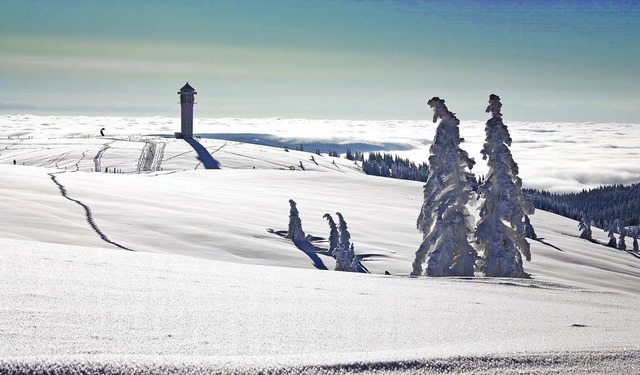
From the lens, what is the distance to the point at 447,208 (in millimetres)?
29219

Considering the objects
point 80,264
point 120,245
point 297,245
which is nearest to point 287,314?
point 80,264

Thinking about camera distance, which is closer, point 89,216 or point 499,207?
point 89,216

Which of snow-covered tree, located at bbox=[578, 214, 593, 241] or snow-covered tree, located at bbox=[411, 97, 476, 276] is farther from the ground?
snow-covered tree, located at bbox=[411, 97, 476, 276]

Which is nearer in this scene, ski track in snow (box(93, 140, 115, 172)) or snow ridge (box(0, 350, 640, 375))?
snow ridge (box(0, 350, 640, 375))

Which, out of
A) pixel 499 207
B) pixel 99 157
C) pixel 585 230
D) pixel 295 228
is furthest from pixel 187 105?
pixel 499 207

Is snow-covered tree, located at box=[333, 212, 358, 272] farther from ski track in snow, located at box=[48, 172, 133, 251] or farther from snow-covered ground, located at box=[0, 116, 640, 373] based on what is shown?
snow-covered ground, located at box=[0, 116, 640, 373]

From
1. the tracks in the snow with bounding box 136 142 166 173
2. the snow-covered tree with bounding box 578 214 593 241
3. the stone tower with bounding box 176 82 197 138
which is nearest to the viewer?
the snow-covered tree with bounding box 578 214 593 241

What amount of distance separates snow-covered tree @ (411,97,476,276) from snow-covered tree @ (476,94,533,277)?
2.79 feet

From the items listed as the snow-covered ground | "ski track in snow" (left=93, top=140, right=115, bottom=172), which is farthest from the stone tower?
the snow-covered ground

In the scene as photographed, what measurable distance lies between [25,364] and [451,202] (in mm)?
26147

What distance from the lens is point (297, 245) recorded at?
32.9 metres

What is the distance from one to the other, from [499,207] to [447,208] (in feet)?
8.07

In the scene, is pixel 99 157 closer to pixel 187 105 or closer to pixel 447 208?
pixel 187 105

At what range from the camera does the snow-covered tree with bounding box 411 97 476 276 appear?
29.0 meters
